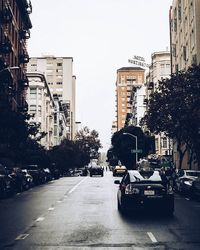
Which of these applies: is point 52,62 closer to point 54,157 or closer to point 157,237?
point 54,157

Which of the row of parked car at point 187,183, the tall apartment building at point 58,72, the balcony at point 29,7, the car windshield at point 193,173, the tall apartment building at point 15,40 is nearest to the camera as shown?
the row of parked car at point 187,183

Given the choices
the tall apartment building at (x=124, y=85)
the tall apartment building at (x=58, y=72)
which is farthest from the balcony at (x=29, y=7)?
the tall apartment building at (x=124, y=85)

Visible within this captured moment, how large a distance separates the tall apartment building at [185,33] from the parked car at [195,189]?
25.9 metres

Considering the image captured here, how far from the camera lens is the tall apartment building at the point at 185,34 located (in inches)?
1934

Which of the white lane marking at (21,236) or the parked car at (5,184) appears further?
the parked car at (5,184)

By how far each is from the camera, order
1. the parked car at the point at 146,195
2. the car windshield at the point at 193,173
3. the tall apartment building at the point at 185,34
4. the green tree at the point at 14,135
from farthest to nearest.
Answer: the tall apartment building at the point at 185,34 → the green tree at the point at 14,135 → the car windshield at the point at 193,173 → the parked car at the point at 146,195

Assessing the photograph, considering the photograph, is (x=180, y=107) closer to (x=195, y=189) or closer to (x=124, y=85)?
(x=195, y=189)

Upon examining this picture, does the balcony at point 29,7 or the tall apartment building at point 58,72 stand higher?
the tall apartment building at point 58,72

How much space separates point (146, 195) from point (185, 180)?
11.8 metres

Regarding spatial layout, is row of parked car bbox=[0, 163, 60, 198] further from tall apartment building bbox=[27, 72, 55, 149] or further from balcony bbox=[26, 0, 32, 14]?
tall apartment building bbox=[27, 72, 55, 149]

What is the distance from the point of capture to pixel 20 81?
59250 mm

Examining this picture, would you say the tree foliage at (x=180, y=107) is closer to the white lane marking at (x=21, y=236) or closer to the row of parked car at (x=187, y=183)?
the row of parked car at (x=187, y=183)

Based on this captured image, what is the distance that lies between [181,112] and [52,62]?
126539 mm

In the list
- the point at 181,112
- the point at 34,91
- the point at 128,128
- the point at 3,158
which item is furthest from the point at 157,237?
the point at 34,91
